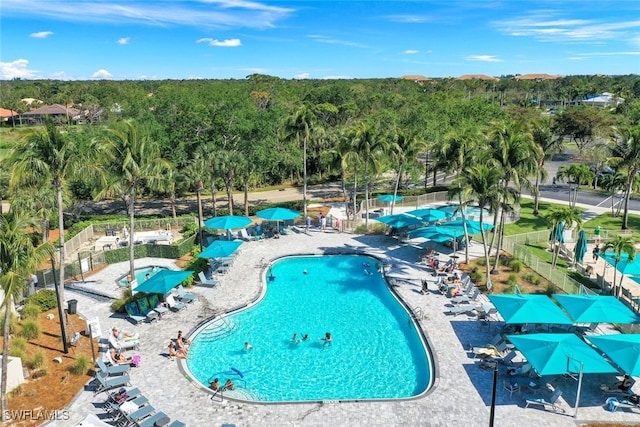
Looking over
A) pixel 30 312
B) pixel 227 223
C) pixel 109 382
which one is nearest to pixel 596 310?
pixel 109 382

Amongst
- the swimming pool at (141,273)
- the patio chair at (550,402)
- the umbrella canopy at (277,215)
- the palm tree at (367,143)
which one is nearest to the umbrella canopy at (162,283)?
the swimming pool at (141,273)

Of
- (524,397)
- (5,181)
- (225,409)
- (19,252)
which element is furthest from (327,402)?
(5,181)

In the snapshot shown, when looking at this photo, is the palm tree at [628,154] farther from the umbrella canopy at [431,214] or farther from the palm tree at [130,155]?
the palm tree at [130,155]

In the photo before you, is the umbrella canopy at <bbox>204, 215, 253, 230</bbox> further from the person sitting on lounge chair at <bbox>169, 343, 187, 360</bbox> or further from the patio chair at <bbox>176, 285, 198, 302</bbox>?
the person sitting on lounge chair at <bbox>169, 343, 187, 360</bbox>

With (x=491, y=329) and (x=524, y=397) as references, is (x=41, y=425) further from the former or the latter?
(x=491, y=329)

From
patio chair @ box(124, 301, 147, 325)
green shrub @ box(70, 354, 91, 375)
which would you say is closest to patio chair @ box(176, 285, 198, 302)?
patio chair @ box(124, 301, 147, 325)

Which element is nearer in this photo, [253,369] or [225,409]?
[225,409]
